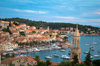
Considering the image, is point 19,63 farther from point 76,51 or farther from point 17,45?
point 17,45

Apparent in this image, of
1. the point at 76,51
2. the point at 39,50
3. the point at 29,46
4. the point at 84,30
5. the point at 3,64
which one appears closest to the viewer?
the point at 76,51

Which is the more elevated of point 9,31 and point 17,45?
point 9,31

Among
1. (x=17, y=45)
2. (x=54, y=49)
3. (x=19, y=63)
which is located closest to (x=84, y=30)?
(x=54, y=49)

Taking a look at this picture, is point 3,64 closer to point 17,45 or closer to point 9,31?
point 17,45

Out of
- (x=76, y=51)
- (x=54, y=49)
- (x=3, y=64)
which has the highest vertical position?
(x=76, y=51)

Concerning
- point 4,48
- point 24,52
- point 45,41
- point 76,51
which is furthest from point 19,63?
point 45,41

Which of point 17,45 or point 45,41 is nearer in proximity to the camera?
point 17,45

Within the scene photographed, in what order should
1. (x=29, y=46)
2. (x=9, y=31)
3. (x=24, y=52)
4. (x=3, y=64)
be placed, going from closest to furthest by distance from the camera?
(x=3, y=64) < (x=24, y=52) < (x=29, y=46) < (x=9, y=31)

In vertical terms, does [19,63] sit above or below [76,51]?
below

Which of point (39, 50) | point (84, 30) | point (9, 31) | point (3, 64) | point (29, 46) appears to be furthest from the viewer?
point (84, 30)
